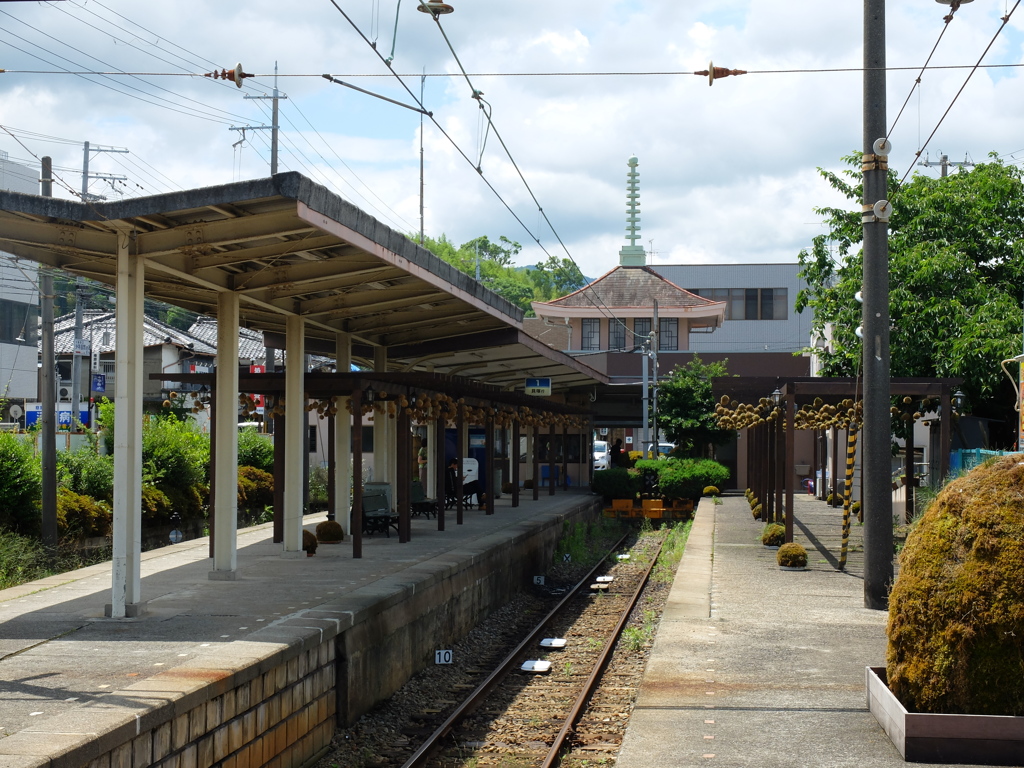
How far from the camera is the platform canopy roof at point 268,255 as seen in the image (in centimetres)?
893

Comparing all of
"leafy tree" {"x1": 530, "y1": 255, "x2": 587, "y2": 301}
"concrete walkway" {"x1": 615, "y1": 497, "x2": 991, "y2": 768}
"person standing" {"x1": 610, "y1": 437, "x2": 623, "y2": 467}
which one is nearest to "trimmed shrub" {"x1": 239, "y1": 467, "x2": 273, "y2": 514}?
"person standing" {"x1": 610, "y1": 437, "x2": 623, "y2": 467}

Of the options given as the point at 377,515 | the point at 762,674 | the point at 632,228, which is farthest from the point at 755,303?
the point at 762,674

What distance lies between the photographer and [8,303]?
36.1 meters

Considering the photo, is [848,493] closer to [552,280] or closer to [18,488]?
[18,488]

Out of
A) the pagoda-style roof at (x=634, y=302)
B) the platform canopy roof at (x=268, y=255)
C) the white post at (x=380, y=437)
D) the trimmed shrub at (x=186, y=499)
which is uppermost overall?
the pagoda-style roof at (x=634, y=302)

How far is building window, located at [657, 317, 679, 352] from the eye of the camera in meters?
45.4

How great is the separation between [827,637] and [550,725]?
255cm

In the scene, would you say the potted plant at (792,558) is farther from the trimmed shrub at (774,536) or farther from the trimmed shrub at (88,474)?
the trimmed shrub at (88,474)

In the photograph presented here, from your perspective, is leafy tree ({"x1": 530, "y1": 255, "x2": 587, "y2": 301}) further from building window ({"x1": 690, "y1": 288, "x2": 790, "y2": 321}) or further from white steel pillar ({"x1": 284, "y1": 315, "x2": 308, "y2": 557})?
white steel pillar ({"x1": 284, "y1": 315, "x2": 308, "y2": 557})

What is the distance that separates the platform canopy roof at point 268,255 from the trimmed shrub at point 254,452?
10090 mm

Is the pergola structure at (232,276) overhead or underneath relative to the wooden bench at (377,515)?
overhead

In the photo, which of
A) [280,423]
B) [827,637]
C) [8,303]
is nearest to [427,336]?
[280,423]

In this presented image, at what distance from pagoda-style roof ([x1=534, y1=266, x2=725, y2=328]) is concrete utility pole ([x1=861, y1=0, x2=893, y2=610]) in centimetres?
3287

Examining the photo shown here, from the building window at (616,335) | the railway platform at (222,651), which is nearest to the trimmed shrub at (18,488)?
the railway platform at (222,651)
